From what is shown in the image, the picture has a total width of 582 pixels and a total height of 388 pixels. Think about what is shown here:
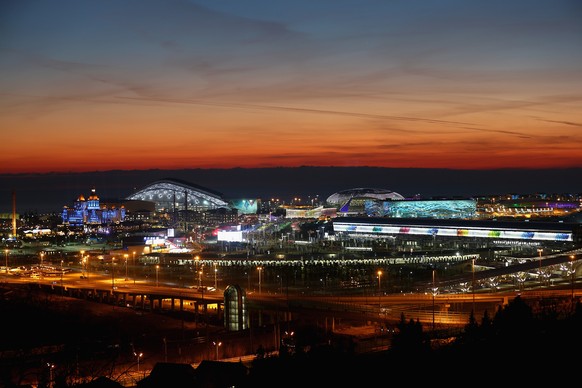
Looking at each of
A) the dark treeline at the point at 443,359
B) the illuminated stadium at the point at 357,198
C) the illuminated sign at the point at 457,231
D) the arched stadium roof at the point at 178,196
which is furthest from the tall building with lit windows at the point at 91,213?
the dark treeline at the point at 443,359

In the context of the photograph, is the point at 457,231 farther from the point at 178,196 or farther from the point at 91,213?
the point at 178,196

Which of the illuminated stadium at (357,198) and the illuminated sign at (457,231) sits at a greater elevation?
the illuminated stadium at (357,198)

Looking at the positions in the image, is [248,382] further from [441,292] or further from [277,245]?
[277,245]

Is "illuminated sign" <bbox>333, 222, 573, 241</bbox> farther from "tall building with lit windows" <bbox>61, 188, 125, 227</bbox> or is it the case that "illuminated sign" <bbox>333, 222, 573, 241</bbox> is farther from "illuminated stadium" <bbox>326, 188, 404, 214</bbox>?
"tall building with lit windows" <bbox>61, 188, 125, 227</bbox>

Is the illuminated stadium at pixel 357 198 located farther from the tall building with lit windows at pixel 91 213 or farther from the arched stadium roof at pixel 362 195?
the tall building with lit windows at pixel 91 213

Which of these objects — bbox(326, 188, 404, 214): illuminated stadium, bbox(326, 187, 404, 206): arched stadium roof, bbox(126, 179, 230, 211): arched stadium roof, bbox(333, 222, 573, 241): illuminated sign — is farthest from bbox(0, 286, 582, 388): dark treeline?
bbox(126, 179, 230, 211): arched stadium roof

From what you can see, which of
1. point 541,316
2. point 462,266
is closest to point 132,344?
point 541,316
